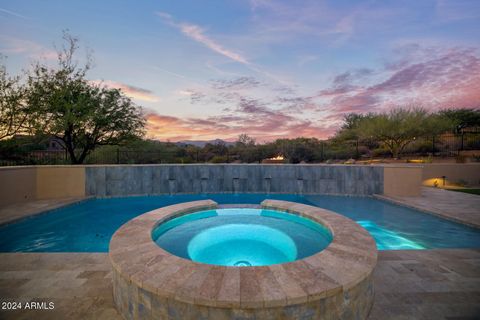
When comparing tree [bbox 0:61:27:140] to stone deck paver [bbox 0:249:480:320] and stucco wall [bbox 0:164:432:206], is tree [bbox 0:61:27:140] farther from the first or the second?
stone deck paver [bbox 0:249:480:320]

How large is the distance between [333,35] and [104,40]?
37.2ft

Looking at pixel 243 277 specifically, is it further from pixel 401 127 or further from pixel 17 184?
pixel 401 127

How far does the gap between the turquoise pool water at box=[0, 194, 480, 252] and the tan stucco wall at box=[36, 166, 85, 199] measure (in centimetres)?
109

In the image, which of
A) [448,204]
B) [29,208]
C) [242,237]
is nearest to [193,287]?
[242,237]

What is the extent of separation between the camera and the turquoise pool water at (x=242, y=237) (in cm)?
368

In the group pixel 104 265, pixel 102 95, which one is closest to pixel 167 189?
pixel 104 265

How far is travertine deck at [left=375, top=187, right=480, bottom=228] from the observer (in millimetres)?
6087

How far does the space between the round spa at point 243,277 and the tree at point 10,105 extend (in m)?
12.3

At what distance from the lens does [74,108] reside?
11.2 metres

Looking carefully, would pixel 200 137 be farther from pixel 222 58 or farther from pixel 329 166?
pixel 329 166

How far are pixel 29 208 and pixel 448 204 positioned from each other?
575 inches

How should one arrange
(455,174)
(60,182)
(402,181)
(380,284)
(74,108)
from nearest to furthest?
(380,284) → (60,182) → (402,181) → (74,108) → (455,174)

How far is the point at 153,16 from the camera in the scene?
9766mm

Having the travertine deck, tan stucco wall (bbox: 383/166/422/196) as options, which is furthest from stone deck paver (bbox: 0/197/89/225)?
tan stucco wall (bbox: 383/166/422/196)
